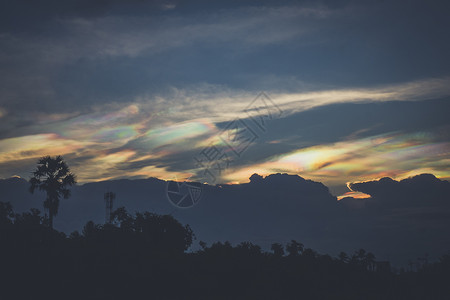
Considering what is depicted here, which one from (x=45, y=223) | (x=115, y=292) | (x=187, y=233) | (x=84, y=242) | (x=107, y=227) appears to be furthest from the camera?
(x=187, y=233)

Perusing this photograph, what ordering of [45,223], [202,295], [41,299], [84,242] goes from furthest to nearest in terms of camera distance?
1. [45,223]
2. [84,242]
3. [202,295]
4. [41,299]

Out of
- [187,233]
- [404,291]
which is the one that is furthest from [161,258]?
[187,233]

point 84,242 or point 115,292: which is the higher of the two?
point 84,242

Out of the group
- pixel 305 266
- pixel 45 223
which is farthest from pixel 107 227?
pixel 305 266

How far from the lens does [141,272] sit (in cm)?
4141

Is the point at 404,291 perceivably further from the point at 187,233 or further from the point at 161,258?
the point at 187,233

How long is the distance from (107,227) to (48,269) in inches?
614

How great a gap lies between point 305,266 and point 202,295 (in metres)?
15.9

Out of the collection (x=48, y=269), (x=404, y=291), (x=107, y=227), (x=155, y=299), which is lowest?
(x=404, y=291)

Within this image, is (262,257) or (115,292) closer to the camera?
(115,292)

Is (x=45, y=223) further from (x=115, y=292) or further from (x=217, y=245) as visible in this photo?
(x=217, y=245)

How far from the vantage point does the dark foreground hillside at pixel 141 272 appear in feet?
127

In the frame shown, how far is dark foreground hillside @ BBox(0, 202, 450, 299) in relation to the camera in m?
38.8

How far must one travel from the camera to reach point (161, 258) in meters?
44.6
